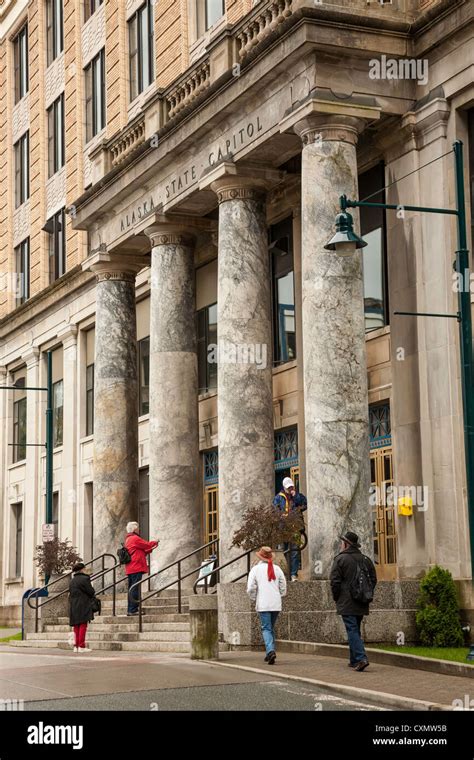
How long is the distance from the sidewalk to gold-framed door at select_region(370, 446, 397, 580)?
5.03 m

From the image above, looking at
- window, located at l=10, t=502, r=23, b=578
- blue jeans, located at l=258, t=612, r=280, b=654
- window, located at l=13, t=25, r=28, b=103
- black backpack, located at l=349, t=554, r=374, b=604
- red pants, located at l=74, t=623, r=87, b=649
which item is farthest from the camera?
window, located at l=13, t=25, r=28, b=103

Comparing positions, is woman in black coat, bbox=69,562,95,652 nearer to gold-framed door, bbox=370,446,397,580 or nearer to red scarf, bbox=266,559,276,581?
red scarf, bbox=266,559,276,581

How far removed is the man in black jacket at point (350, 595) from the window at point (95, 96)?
79.0 ft

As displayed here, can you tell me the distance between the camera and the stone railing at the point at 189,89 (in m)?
26.8

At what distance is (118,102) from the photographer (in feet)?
120

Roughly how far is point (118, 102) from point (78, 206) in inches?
235

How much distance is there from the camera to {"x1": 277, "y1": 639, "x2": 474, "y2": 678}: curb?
1662cm

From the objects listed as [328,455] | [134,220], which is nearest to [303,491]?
[328,455]

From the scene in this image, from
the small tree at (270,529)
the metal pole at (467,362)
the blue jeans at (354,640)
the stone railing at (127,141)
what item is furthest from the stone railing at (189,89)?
the blue jeans at (354,640)

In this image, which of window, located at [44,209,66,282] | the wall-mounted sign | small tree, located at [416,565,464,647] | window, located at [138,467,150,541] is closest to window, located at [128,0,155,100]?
window, located at [44,209,66,282]

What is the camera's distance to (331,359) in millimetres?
21594

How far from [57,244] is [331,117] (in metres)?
21.8

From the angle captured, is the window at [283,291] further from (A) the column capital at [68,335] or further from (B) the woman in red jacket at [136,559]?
(A) the column capital at [68,335]
